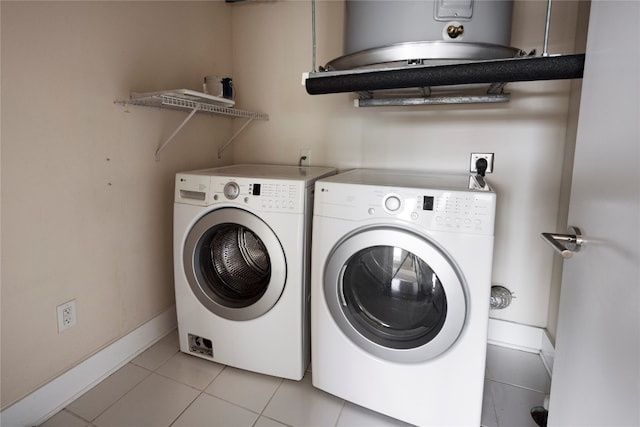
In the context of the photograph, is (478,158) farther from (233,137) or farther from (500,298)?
(233,137)

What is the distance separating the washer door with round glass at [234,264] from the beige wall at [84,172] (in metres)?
0.35

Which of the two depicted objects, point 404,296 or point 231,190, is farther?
point 231,190

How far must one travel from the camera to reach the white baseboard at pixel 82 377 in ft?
4.00

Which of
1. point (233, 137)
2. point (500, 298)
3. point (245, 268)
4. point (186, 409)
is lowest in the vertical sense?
point (186, 409)

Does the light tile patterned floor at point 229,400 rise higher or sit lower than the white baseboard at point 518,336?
lower

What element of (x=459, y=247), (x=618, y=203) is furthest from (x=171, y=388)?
(x=618, y=203)

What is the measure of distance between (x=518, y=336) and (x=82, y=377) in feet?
6.85

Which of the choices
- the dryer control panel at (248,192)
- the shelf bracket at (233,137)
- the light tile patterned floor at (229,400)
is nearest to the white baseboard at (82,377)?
the light tile patterned floor at (229,400)

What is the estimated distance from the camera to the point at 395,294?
1.26m

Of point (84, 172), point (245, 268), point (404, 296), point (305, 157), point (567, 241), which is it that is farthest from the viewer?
point (305, 157)

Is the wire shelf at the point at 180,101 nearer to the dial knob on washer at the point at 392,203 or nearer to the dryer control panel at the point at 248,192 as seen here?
the dryer control panel at the point at 248,192

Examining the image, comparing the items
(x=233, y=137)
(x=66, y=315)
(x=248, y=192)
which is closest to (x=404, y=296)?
(x=248, y=192)

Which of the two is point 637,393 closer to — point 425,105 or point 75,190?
point 425,105

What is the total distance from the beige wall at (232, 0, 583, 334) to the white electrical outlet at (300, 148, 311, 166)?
0.03 meters
